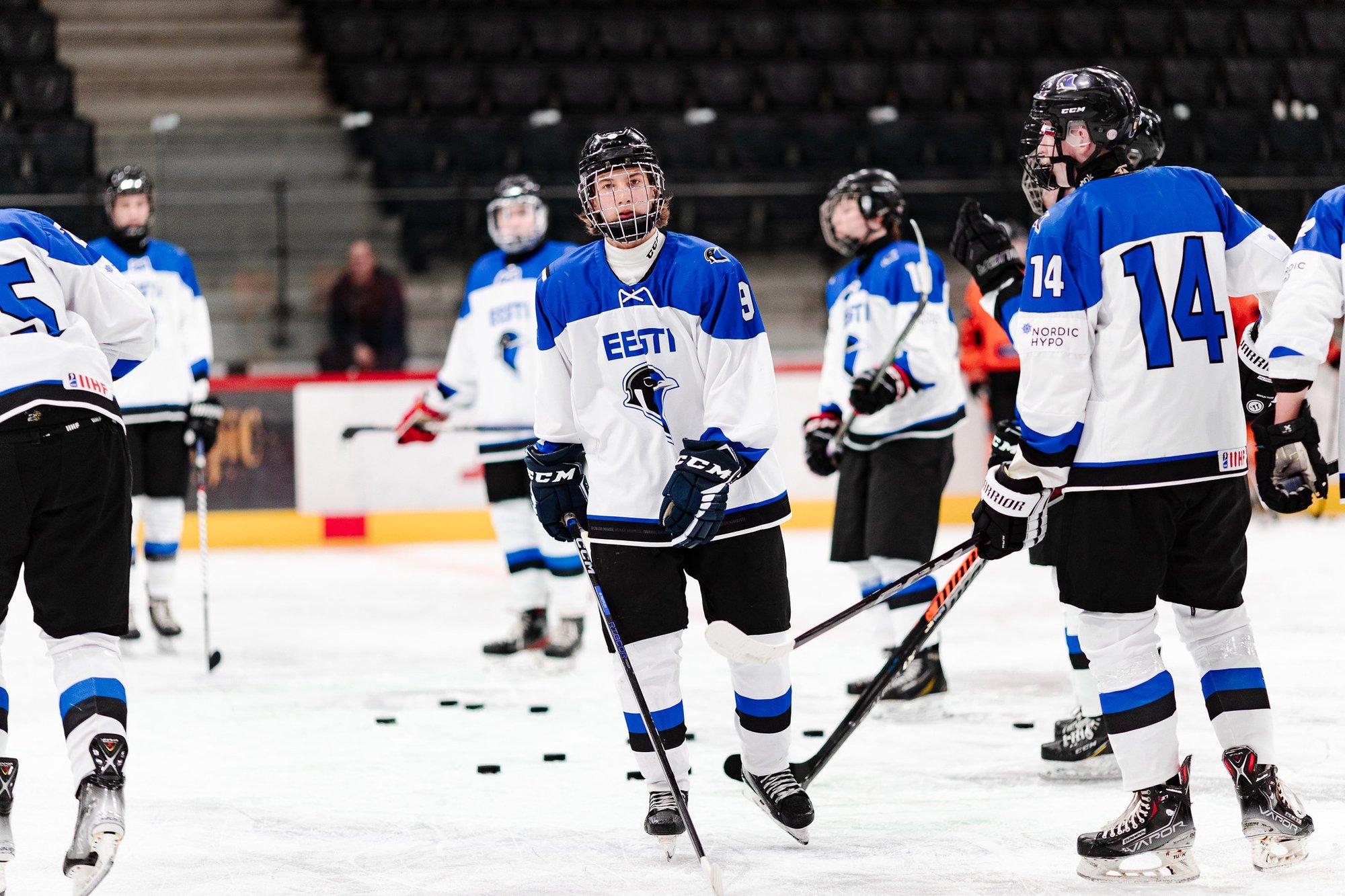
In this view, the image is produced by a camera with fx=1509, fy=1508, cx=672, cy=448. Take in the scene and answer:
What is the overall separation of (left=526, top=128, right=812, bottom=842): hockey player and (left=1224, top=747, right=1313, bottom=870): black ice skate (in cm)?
74

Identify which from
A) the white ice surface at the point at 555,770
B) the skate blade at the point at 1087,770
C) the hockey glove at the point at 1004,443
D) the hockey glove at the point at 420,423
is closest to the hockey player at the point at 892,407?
the white ice surface at the point at 555,770

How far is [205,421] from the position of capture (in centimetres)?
484

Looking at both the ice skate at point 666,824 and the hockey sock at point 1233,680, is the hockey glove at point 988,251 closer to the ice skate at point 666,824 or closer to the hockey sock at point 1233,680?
the hockey sock at point 1233,680

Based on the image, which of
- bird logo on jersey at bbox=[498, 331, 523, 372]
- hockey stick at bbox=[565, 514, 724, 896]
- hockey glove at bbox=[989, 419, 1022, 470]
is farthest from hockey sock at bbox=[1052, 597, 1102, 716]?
bird logo on jersey at bbox=[498, 331, 523, 372]

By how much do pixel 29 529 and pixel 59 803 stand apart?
0.87m

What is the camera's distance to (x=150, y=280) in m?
4.88

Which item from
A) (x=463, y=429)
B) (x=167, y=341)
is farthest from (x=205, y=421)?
(x=463, y=429)

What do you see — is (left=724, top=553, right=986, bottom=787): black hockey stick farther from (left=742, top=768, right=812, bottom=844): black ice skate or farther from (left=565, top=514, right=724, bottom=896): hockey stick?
(left=565, top=514, right=724, bottom=896): hockey stick

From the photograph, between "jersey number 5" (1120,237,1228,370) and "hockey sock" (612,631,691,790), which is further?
"hockey sock" (612,631,691,790)

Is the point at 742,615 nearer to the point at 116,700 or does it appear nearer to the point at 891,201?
the point at 116,700

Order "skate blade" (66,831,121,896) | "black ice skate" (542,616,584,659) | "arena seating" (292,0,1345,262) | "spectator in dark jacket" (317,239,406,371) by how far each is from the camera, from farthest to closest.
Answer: "arena seating" (292,0,1345,262)
"spectator in dark jacket" (317,239,406,371)
"black ice skate" (542,616,584,659)
"skate blade" (66,831,121,896)

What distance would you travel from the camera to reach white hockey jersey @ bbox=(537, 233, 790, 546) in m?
2.59

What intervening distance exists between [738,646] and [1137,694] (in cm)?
66

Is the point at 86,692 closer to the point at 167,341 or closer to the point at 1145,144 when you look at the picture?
the point at 1145,144
